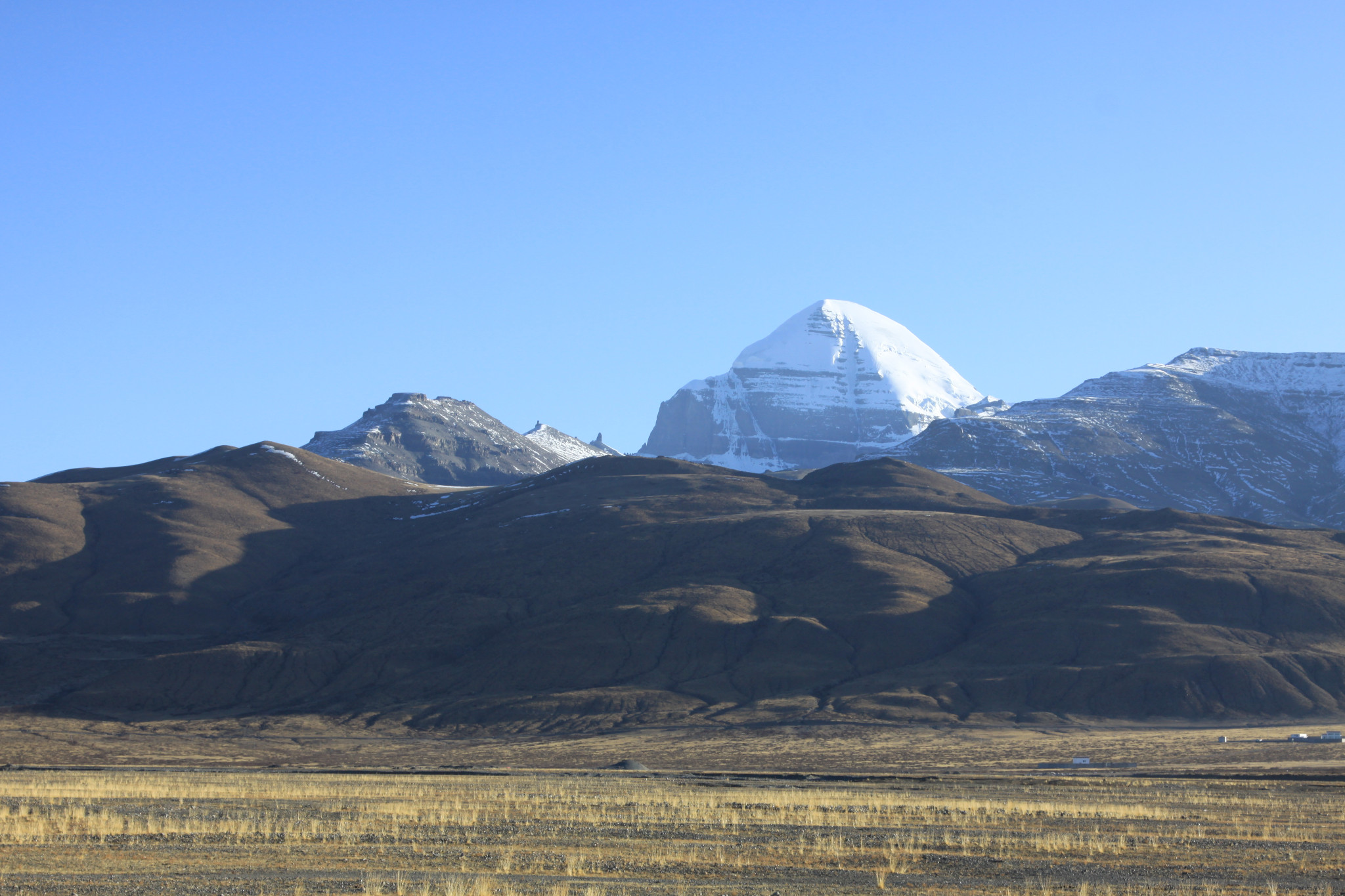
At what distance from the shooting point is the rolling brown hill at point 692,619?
120938mm

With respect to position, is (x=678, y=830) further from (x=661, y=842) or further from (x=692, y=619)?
(x=692, y=619)

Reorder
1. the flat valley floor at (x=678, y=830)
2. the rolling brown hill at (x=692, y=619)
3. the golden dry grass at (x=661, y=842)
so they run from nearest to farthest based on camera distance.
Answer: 1. the golden dry grass at (x=661, y=842)
2. the flat valley floor at (x=678, y=830)
3. the rolling brown hill at (x=692, y=619)

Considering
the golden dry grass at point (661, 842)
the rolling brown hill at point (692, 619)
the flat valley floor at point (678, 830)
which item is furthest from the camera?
the rolling brown hill at point (692, 619)

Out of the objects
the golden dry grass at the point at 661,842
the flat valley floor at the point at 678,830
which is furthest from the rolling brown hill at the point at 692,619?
the golden dry grass at the point at 661,842

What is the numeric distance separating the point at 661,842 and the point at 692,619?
109788 millimetres

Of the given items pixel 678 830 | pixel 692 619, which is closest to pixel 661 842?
pixel 678 830

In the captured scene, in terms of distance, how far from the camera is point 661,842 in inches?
1235

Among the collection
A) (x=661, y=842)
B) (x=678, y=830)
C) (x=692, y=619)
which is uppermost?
(x=661, y=842)

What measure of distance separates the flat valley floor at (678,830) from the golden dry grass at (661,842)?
0.37ft

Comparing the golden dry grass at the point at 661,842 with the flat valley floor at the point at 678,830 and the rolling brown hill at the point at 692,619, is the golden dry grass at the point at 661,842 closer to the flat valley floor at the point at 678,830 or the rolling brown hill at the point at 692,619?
the flat valley floor at the point at 678,830

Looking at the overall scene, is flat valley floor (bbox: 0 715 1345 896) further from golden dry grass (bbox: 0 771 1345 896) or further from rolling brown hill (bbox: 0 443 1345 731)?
A: rolling brown hill (bbox: 0 443 1345 731)

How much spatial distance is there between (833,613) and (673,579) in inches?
875

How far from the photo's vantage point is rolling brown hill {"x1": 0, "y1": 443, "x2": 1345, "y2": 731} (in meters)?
121

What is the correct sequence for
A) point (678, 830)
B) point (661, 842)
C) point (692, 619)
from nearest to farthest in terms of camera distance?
point (661, 842) < point (678, 830) < point (692, 619)
